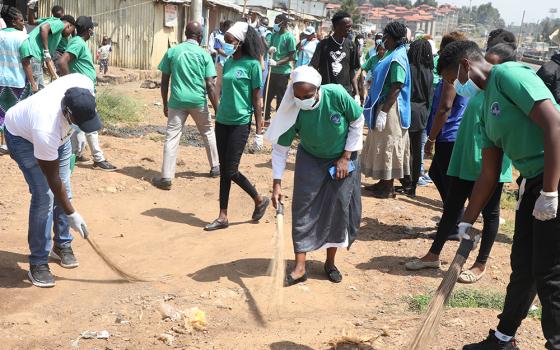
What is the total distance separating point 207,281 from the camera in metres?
4.80

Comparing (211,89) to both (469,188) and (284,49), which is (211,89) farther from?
(284,49)

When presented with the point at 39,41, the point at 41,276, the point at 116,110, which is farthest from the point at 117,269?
the point at 116,110

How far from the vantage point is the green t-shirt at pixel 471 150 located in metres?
4.75

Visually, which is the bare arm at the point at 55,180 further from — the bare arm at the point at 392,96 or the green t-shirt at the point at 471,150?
the bare arm at the point at 392,96

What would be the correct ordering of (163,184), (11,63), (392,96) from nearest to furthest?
(392,96) < (163,184) < (11,63)

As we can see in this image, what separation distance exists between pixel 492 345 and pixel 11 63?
644cm

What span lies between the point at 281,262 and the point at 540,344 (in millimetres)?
1741

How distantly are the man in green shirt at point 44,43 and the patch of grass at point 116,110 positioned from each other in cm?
268

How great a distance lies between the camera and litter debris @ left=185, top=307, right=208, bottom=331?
4.04 meters

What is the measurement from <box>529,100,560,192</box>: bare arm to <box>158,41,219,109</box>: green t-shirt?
468 cm

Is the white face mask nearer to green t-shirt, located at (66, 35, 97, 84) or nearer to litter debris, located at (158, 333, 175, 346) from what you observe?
litter debris, located at (158, 333, 175, 346)

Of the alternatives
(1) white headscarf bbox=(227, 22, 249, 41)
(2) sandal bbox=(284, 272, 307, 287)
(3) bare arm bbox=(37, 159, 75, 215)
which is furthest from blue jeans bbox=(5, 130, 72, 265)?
(1) white headscarf bbox=(227, 22, 249, 41)

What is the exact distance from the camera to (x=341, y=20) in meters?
7.29

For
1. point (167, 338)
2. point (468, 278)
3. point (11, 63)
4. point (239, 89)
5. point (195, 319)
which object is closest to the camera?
point (167, 338)
